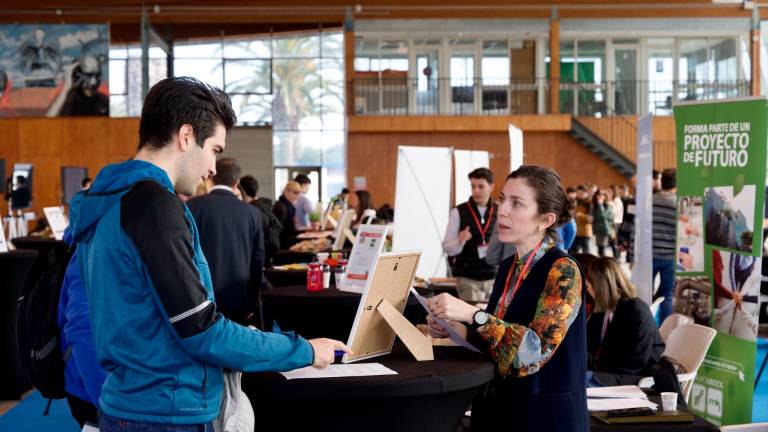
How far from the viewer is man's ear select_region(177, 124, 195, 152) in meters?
2.07

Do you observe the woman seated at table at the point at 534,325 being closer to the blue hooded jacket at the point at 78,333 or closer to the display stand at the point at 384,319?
the display stand at the point at 384,319

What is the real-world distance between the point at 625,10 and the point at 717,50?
2.97m

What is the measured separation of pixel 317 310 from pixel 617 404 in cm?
200

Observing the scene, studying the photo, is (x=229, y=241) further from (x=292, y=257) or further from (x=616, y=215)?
(x=616, y=215)

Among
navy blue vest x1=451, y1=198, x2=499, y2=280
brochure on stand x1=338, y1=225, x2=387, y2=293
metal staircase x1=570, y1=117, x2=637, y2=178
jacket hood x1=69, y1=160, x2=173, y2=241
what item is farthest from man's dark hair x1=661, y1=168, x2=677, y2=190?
metal staircase x1=570, y1=117, x2=637, y2=178

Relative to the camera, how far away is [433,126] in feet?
78.1

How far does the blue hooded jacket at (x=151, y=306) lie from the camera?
1.95 metres

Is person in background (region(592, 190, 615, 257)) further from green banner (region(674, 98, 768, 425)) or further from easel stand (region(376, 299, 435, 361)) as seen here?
easel stand (region(376, 299, 435, 361))

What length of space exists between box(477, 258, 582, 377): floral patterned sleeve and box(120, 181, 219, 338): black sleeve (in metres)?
1.08

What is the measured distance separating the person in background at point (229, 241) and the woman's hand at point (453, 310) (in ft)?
9.92

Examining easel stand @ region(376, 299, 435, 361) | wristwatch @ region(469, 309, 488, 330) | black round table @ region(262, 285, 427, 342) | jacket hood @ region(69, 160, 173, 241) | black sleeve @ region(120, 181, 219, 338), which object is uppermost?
jacket hood @ region(69, 160, 173, 241)

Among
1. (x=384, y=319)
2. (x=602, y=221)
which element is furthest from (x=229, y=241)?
(x=602, y=221)

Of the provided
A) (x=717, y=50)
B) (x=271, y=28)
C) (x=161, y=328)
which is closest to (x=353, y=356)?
(x=161, y=328)

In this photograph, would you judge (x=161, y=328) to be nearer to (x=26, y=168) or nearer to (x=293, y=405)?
(x=293, y=405)
